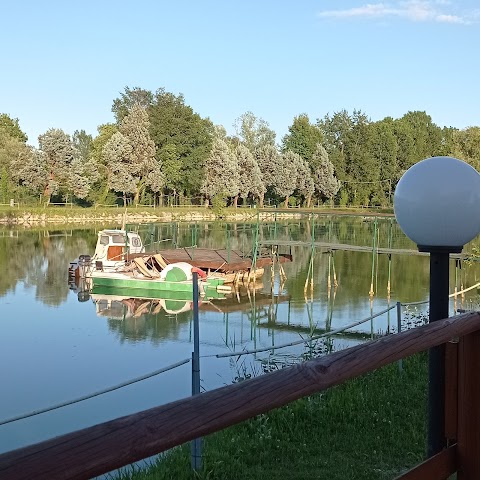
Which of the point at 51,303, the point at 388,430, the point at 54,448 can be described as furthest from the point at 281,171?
the point at 54,448

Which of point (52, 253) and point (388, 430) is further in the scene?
point (52, 253)

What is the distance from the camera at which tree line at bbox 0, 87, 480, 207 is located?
43.4 metres

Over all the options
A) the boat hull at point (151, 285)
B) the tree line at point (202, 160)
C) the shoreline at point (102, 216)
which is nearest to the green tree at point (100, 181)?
the tree line at point (202, 160)

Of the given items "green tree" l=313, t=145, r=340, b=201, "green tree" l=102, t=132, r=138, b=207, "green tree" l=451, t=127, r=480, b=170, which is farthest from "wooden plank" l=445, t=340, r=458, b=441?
"green tree" l=313, t=145, r=340, b=201

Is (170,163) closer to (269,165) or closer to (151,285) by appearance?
(269,165)

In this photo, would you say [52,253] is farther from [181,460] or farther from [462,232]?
[462,232]

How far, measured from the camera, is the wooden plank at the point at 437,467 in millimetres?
1773

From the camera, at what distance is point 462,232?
2244mm

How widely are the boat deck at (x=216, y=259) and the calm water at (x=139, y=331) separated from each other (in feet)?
2.40

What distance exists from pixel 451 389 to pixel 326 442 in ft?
9.17

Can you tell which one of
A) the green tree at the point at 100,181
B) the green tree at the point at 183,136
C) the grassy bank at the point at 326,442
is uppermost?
the green tree at the point at 183,136

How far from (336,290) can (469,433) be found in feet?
57.5

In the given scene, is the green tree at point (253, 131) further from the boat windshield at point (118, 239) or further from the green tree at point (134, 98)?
the boat windshield at point (118, 239)

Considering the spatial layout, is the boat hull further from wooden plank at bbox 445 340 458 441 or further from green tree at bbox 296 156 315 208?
green tree at bbox 296 156 315 208
